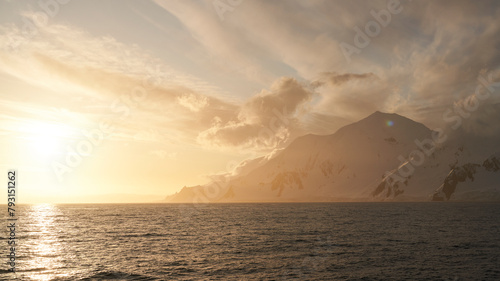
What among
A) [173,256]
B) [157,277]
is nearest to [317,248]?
[173,256]

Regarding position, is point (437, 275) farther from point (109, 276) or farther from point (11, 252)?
point (11, 252)

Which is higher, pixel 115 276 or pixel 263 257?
pixel 115 276

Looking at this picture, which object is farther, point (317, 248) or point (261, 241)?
point (261, 241)

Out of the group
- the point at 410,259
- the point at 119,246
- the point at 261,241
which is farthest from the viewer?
the point at 261,241

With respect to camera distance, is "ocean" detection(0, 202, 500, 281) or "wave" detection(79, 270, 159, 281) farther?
"ocean" detection(0, 202, 500, 281)

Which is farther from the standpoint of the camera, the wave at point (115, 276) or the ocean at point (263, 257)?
the ocean at point (263, 257)

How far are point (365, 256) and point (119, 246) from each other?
42288mm

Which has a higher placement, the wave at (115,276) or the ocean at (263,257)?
the wave at (115,276)

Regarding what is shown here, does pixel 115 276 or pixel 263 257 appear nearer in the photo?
pixel 115 276

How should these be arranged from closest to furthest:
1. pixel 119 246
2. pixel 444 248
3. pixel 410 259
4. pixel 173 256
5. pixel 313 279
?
1. pixel 313 279
2. pixel 410 259
3. pixel 173 256
4. pixel 444 248
5. pixel 119 246

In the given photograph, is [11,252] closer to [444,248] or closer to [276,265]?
[276,265]

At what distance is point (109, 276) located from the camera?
124 ft

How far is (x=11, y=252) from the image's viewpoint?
168 ft

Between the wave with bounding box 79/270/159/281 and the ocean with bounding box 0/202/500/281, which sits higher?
the wave with bounding box 79/270/159/281
